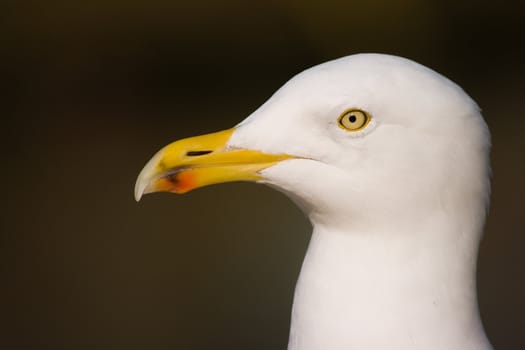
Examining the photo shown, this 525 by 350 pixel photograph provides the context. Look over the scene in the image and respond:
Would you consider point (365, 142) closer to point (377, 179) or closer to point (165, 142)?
Answer: point (377, 179)

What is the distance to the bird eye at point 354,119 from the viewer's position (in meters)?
1.23

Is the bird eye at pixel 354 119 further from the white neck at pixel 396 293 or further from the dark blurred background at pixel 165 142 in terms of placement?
the dark blurred background at pixel 165 142

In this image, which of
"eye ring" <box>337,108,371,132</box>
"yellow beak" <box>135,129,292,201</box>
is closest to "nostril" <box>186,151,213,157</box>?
"yellow beak" <box>135,129,292,201</box>

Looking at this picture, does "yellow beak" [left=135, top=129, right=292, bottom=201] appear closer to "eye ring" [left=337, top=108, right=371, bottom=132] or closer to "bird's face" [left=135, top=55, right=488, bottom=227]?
"bird's face" [left=135, top=55, right=488, bottom=227]

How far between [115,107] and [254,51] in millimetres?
725

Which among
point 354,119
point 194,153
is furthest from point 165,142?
point 354,119

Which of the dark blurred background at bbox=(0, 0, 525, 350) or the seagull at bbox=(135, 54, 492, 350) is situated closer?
the seagull at bbox=(135, 54, 492, 350)

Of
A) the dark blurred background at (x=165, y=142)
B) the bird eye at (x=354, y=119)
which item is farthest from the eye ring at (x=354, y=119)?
the dark blurred background at (x=165, y=142)

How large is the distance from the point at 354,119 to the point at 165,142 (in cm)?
255

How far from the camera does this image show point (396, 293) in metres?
1.25

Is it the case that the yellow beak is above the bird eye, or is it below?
below

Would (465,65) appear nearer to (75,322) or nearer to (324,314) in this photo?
(75,322)

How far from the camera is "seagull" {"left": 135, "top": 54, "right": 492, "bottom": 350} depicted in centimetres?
122

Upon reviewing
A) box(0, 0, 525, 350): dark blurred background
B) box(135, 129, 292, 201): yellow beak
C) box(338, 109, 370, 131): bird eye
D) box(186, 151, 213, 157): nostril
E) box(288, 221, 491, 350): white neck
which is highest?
box(0, 0, 525, 350): dark blurred background
